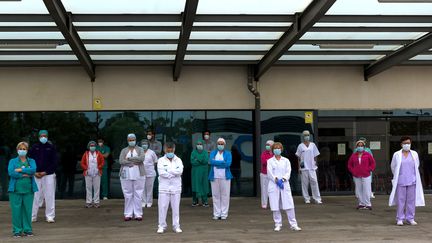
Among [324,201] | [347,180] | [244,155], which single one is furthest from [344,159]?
[244,155]

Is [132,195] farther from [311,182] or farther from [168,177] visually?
[311,182]

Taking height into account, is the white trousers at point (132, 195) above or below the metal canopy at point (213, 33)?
below

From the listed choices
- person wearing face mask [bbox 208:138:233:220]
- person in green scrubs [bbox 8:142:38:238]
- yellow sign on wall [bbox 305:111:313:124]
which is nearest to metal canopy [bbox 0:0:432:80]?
yellow sign on wall [bbox 305:111:313:124]

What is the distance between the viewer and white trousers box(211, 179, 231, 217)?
10.6 meters

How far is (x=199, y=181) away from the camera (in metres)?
12.8

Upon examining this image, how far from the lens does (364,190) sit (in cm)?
1216

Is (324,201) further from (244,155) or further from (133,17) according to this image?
(133,17)

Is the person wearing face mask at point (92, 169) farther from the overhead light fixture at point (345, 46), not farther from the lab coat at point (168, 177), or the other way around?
the overhead light fixture at point (345, 46)

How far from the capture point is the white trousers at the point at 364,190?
1208 cm

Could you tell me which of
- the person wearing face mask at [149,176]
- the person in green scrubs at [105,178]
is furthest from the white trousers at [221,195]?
the person in green scrubs at [105,178]

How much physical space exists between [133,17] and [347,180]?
8736 mm

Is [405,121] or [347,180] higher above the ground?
[405,121]

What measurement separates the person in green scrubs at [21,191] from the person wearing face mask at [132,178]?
6.46 feet

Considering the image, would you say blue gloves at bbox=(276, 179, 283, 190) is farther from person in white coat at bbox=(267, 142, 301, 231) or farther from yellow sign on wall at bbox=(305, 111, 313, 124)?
yellow sign on wall at bbox=(305, 111, 313, 124)
